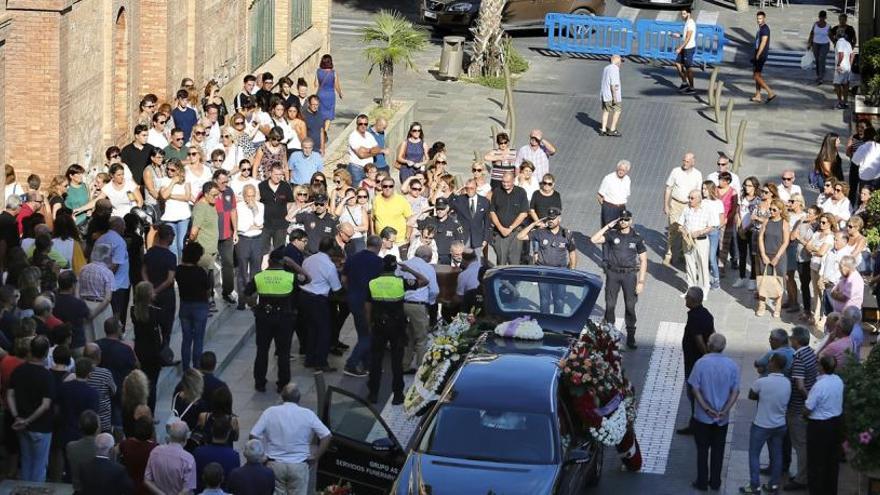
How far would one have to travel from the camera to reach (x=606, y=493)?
17938 mm

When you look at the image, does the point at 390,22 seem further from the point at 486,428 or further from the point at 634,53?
the point at 486,428

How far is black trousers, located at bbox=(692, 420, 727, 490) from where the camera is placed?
17938 millimetres

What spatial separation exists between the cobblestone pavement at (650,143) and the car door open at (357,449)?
10.2 feet

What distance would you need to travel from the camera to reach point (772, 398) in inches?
693

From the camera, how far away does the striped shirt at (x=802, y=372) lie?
1781cm

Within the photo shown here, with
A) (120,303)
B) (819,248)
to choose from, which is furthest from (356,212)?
(819,248)

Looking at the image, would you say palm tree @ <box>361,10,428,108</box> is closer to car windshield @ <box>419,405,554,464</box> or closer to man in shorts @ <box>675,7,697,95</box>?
man in shorts @ <box>675,7,697,95</box>

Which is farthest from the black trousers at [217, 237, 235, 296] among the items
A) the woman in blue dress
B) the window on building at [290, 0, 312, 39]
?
the window on building at [290, 0, 312, 39]

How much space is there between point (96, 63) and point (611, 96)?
1064cm

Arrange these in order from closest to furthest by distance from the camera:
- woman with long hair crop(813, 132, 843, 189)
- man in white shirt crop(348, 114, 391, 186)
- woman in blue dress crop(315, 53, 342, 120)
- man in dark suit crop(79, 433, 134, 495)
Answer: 1. man in dark suit crop(79, 433, 134, 495)
2. man in white shirt crop(348, 114, 391, 186)
3. woman with long hair crop(813, 132, 843, 189)
4. woman in blue dress crop(315, 53, 342, 120)

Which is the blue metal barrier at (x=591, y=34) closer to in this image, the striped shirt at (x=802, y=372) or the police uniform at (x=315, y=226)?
the police uniform at (x=315, y=226)

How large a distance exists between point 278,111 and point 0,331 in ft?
35.6

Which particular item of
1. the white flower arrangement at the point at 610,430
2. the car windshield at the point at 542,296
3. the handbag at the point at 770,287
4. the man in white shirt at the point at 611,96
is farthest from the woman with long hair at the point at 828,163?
the white flower arrangement at the point at 610,430

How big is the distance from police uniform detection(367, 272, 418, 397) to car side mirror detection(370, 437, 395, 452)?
13.7 feet
